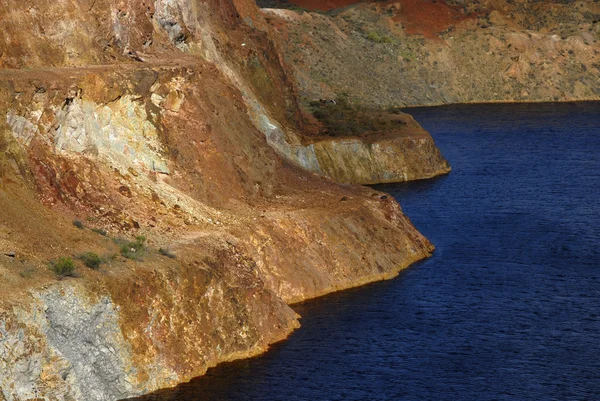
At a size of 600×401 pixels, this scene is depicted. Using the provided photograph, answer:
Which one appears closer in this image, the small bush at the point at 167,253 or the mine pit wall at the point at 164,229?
the mine pit wall at the point at 164,229

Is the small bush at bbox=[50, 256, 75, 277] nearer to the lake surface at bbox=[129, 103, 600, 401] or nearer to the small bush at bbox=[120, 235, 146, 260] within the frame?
the small bush at bbox=[120, 235, 146, 260]

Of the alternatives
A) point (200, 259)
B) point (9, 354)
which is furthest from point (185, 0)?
point (9, 354)

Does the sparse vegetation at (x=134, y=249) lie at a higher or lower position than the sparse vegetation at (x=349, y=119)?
lower

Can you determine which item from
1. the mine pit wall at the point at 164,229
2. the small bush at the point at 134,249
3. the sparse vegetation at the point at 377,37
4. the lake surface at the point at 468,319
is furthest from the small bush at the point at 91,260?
the sparse vegetation at the point at 377,37

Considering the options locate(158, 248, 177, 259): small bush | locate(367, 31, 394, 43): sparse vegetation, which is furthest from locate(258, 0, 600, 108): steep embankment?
locate(158, 248, 177, 259): small bush

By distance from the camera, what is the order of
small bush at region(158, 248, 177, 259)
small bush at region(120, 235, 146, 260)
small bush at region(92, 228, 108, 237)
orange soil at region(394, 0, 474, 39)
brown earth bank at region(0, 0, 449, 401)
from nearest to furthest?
brown earth bank at region(0, 0, 449, 401) → small bush at region(120, 235, 146, 260) → small bush at region(158, 248, 177, 259) → small bush at region(92, 228, 108, 237) → orange soil at region(394, 0, 474, 39)

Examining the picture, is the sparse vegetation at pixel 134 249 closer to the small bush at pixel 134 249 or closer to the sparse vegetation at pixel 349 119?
the small bush at pixel 134 249

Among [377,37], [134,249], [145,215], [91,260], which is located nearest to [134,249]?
[134,249]

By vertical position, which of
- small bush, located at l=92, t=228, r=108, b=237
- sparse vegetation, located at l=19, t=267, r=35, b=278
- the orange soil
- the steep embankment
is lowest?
sparse vegetation, located at l=19, t=267, r=35, b=278
